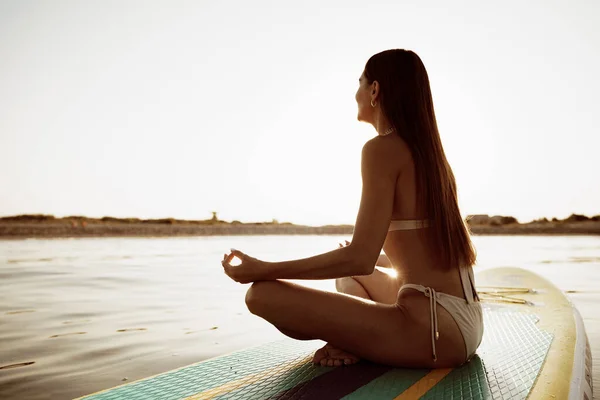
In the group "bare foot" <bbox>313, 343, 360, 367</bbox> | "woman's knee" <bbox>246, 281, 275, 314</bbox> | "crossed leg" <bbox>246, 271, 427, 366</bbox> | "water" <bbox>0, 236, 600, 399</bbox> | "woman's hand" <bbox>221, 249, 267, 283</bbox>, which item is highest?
"woman's hand" <bbox>221, 249, 267, 283</bbox>

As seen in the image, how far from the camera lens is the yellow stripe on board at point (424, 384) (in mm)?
1711

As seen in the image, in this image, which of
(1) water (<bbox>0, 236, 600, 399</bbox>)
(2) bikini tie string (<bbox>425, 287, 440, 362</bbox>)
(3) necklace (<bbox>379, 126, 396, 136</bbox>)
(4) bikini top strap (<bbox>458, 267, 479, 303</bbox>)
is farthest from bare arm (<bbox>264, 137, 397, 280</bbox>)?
(1) water (<bbox>0, 236, 600, 399</bbox>)

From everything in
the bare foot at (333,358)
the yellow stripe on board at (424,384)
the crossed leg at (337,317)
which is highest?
the crossed leg at (337,317)

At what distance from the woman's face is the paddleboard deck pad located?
1.06 meters

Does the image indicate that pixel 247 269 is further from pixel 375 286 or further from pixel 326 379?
pixel 375 286

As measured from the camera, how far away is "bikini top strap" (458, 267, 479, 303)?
2.00 meters

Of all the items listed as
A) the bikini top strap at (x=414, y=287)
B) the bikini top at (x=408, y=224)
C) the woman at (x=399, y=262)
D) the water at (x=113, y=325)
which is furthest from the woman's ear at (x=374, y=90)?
the water at (x=113, y=325)

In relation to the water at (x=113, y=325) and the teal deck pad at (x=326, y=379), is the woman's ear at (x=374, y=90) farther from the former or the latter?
the water at (x=113, y=325)

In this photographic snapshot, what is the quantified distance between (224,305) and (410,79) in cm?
437

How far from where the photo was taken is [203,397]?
5.79 feet

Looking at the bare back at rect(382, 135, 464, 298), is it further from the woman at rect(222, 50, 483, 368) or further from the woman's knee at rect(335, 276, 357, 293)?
the woman's knee at rect(335, 276, 357, 293)

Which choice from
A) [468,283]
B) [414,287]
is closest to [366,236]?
[414,287]

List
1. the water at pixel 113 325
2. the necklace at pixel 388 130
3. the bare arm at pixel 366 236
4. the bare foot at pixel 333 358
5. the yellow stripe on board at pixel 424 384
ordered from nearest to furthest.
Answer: the yellow stripe on board at pixel 424 384
the bare arm at pixel 366 236
the necklace at pixel 388 130
the bare foot at pixel 333 358
the water at pixel 113 325

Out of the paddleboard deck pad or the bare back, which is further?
the bare back
